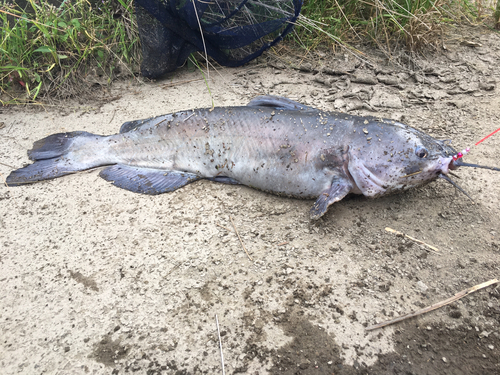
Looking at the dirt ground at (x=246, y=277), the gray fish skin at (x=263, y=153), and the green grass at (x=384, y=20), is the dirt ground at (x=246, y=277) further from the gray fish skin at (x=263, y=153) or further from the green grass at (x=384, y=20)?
the green grass at (x=384, y=20)

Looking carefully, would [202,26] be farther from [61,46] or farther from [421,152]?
[421,152]

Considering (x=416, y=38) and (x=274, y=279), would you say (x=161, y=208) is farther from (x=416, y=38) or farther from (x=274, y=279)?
(x=416, y=38)

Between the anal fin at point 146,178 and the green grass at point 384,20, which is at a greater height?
the green grass at point 384,20

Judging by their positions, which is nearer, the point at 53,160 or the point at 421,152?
the point at 421,152

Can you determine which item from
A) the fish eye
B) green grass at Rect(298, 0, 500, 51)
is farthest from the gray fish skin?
green grass at Rect(298, 0, 500, 51)

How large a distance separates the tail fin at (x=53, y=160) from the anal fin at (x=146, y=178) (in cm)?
21

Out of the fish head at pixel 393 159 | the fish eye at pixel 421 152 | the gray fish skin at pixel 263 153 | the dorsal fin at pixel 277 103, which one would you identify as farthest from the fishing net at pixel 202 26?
the fish eye at pixel 421 152

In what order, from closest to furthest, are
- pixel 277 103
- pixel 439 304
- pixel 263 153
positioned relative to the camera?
pixel 439 304
pixel 263 153
pixel 277 103

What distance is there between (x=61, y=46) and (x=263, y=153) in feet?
8.88

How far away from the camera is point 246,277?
1.89 m

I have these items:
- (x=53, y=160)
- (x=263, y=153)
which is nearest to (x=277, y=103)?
(x=263, y=153)

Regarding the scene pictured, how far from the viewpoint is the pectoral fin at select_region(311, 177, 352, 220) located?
Answer: 2.09 metres

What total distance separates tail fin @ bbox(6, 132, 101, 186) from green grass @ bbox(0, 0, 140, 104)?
0.99m

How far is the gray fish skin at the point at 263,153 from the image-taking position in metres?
2.12
